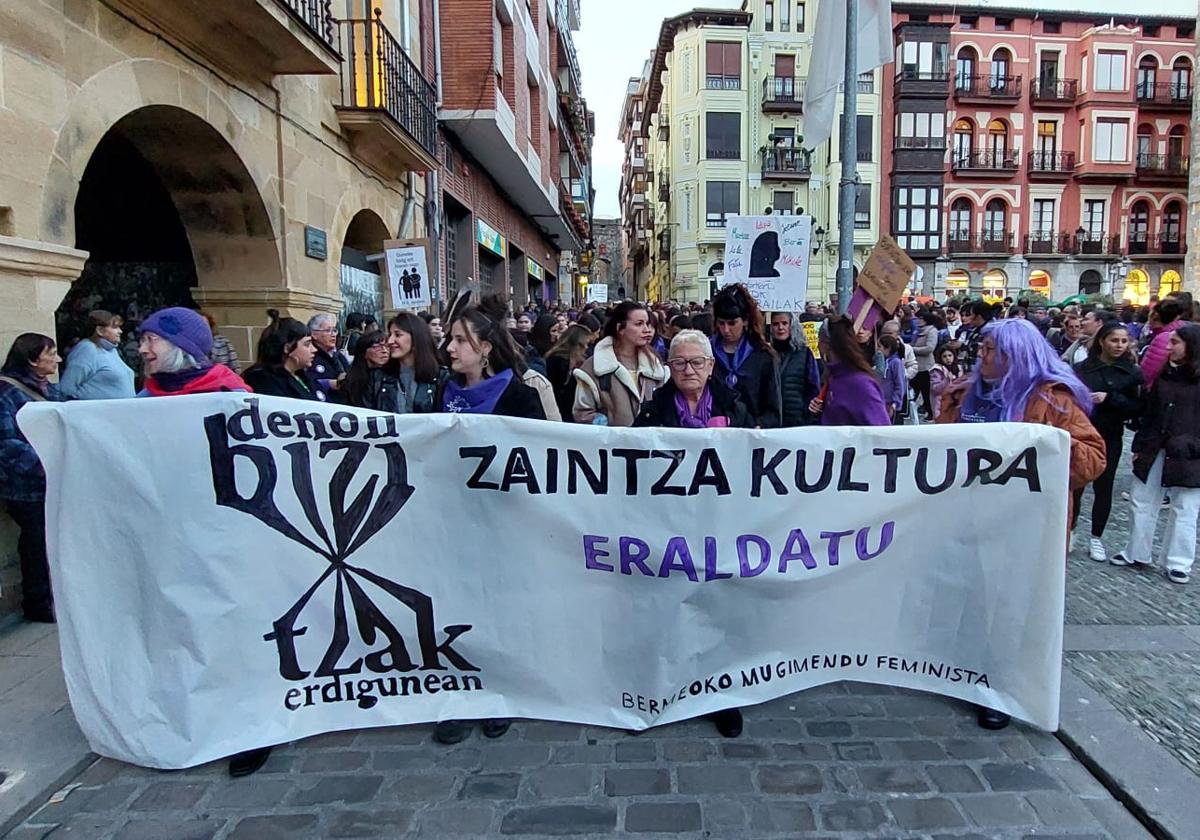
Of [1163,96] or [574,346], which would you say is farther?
[1163,96]

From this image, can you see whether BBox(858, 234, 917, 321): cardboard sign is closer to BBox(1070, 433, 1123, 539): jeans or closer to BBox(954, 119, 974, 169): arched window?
BBox(1070, 433, 1123, 539): jeans

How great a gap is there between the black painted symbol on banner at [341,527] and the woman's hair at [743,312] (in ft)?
8.21

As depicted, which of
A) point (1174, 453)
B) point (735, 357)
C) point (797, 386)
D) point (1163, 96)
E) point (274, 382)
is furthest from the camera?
point (1163, 96)

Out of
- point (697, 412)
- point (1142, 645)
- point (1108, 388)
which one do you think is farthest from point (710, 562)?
point (1108, 388)

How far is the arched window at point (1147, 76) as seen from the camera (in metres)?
45.4

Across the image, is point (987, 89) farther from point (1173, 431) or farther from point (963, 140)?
point (1173, 431)

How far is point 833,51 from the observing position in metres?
9.60

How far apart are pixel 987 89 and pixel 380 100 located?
147 ft

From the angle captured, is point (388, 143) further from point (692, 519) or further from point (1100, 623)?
point (1100, 623)

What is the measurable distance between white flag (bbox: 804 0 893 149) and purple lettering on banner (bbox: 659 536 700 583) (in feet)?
25.1

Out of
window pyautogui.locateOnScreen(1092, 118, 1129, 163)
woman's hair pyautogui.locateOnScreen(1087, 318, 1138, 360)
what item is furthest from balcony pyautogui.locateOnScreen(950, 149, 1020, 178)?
woman's hair pyautogui.locateOnScreen(1087, 318, 1138, 360)

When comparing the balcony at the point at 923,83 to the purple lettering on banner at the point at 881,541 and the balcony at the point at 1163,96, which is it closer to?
the balcony at the point at 1163,96

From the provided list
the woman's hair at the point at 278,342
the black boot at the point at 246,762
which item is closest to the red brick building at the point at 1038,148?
the woman's hair at the point at 278,342

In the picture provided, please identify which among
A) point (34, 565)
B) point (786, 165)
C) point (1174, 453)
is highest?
point (786, 165)
